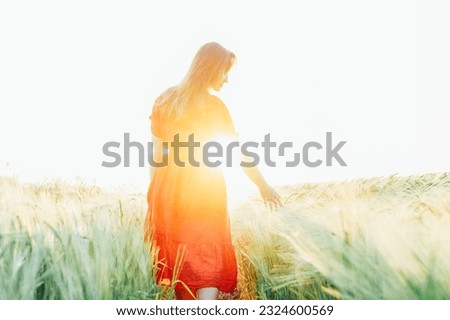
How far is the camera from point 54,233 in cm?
180

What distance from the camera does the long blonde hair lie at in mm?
2500

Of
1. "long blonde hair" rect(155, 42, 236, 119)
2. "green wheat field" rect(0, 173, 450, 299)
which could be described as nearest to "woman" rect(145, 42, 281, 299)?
"long blonde hair" rect(155, 42, 236, 119)

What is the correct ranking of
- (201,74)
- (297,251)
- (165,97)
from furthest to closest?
(165,97)
(201,74)
(297,251)

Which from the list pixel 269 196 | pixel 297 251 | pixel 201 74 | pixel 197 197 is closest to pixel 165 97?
pixel 201 74

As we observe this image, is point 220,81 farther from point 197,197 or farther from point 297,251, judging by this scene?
point 297,251

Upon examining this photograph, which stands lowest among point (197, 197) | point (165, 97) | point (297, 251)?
point (297, 251)

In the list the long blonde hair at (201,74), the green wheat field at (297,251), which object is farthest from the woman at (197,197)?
the green wheat field at (297,251)

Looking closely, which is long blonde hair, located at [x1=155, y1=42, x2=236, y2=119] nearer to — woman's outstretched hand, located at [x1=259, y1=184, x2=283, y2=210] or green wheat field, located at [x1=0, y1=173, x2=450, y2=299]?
woman's outstretched hand, located at [x1=259, y1=184, x2=283, y2=210]

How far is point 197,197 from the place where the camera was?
8.36ft

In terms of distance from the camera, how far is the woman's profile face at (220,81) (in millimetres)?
2535

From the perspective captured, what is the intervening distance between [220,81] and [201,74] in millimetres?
95

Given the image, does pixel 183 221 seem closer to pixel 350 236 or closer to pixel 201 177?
pixel 201 177

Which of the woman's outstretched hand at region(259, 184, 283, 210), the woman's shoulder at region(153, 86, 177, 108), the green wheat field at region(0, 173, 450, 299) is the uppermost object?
the woman's shoulder at region(153, 86, 177, 108)
